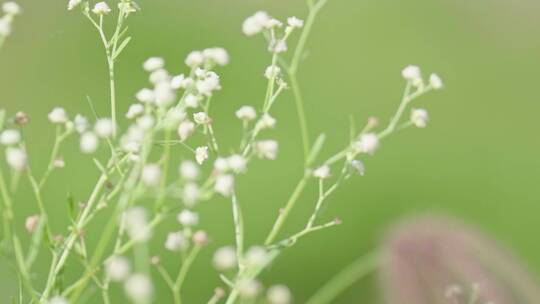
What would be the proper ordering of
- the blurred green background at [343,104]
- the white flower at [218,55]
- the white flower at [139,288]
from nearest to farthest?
the white flower at [139,288]
the white flower at [218,55]
the blurred green background at [343,104]

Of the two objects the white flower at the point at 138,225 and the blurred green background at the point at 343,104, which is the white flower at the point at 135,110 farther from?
the blurred green background at the point at 343,104

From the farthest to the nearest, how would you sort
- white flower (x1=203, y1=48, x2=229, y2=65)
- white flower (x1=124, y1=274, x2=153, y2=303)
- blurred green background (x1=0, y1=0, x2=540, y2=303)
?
1. blurred green background (x1=0, y1=0, x2=540, y2=303)
2. white flower (x1=203, y1=48, x2=229, y2=65)
3. white flower (x1=124, y1=274, x2=153, y2=303)

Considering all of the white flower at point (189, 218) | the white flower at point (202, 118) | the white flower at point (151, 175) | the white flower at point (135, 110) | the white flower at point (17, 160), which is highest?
the white flower at point (135, 110)

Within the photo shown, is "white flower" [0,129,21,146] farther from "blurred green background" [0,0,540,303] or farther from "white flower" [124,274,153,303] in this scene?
"blurred green background" [0,0,540,303]

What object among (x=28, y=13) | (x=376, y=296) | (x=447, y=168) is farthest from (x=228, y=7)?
(x=376, y=296)

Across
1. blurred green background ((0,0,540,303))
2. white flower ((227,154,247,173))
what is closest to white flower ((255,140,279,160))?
white flower ((227,154,247,173))

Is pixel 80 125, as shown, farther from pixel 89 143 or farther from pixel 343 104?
pixel 343 104

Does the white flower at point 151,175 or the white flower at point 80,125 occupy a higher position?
the white flower at point 80,125

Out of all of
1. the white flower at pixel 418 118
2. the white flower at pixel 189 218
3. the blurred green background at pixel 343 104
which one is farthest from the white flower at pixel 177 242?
the blurred green background at pixel 343 104

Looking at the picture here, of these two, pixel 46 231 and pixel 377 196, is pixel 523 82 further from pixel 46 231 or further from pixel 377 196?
pixel 46 231
